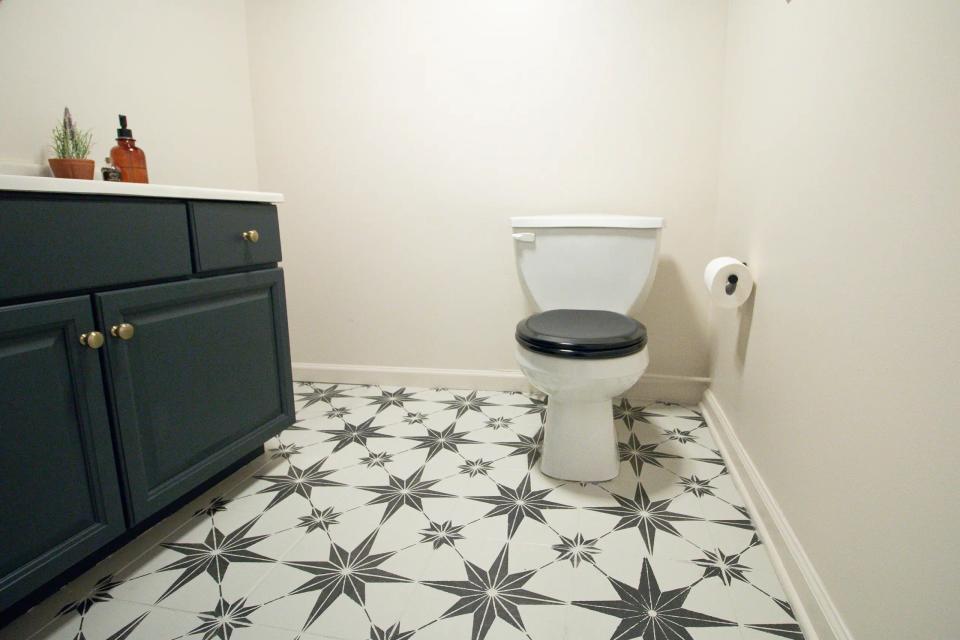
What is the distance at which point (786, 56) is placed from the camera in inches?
45.1

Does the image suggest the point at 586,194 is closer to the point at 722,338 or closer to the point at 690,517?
the point at 722,338

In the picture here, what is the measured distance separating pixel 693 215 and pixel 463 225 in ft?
2.82

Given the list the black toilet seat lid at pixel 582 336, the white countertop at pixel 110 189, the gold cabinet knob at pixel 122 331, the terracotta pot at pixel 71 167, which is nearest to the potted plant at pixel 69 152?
the terracotta pot at pixel 71 167

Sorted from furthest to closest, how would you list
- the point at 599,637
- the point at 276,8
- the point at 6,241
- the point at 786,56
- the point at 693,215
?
the point at 276,8, the point at 693,215, the point at 786,56, the point at 599,637, the point at 6,241

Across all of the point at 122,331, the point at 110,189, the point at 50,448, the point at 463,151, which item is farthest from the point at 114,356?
the point at 463,151

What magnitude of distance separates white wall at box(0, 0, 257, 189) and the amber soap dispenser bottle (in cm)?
22

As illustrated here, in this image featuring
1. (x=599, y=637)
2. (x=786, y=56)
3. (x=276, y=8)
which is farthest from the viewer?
(x=276, y=8)

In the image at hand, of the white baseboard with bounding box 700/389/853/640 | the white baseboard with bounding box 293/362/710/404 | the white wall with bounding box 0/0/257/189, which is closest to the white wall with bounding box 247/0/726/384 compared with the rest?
the white baseboard with bounding box 293/362/710/404

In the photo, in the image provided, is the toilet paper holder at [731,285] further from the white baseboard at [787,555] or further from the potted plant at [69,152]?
the potted plant at [69,152]

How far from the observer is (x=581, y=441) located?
1.32 metres

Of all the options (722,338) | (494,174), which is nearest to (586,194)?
(494,174)

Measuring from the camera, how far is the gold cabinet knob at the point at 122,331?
92 cm

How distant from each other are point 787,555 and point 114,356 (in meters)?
1.36

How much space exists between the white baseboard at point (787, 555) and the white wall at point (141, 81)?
1946mm
